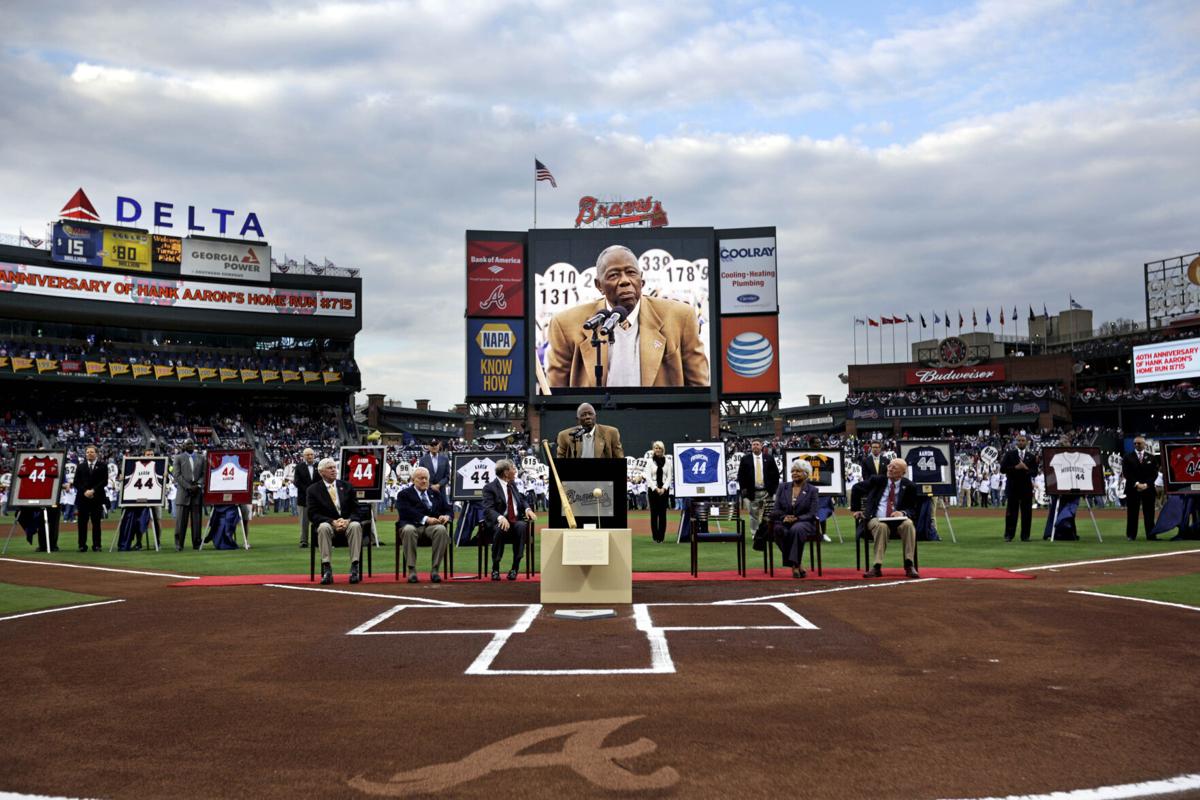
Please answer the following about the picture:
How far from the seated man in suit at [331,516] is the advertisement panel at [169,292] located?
193 feet

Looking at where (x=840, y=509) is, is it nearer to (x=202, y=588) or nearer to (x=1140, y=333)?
(x=202, y=588)

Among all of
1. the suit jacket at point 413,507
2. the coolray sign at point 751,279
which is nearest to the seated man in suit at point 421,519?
the suit jacket at point 413,507

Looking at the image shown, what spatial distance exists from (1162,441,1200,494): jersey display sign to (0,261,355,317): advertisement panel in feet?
199

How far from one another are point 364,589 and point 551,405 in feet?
133

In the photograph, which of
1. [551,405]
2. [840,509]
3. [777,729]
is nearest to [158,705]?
[777,729]

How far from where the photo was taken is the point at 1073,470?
20.3 meters

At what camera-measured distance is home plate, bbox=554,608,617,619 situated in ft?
33.4

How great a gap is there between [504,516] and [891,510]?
20.2ft

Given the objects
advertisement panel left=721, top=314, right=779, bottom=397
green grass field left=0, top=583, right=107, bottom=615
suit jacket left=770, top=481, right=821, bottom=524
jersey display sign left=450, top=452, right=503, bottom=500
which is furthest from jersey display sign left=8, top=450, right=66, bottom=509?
advertisement panel left=721, top=314, right=779, bottom=397

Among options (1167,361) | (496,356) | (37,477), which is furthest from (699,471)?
(1167,361)

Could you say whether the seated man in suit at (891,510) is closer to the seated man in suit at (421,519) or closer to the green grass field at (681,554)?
the green grass field at (681,554)

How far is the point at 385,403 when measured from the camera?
90.9 m

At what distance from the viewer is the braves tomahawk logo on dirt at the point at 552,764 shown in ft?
14.9

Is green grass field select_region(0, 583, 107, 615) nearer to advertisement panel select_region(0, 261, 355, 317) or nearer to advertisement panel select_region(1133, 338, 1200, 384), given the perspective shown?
advertisement panel select_region(0, 261, 355, 317)
